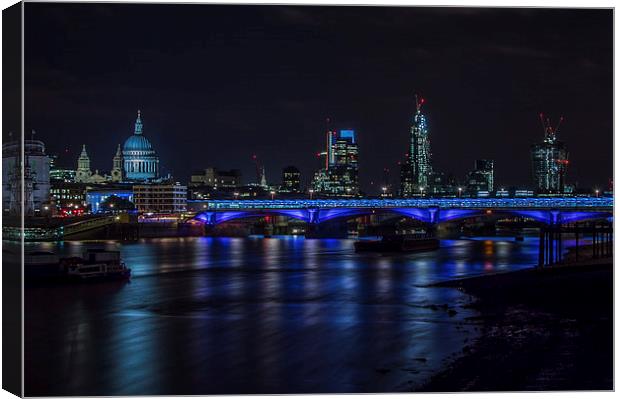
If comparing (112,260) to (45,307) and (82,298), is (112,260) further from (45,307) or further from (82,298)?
(45,307)

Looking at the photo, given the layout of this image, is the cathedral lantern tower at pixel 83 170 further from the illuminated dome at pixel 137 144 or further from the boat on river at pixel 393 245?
the boat on river at pixel 393 245

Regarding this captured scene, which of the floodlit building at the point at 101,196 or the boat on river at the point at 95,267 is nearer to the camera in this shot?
the boat on river at the point at 95,267

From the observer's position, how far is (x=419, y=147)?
327ft

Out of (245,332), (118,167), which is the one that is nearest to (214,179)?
(118,167)

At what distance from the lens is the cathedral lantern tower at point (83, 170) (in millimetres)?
113688

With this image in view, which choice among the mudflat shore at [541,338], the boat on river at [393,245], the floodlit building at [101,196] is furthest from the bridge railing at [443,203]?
the mudflat shore at [541,338]

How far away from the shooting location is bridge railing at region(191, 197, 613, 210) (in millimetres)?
54531

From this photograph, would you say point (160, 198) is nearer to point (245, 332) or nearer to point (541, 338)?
point (245, 332)

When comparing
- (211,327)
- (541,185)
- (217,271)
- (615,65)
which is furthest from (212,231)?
(615,65)

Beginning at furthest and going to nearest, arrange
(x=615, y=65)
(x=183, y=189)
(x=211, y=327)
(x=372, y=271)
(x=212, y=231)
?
1. (x=183, y=189)
2. (x=212, y=231)
3. (x=372, y=271)
4. (x=211, y=327)
5. (x=615, y=65)

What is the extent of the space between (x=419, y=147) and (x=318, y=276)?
6864cm

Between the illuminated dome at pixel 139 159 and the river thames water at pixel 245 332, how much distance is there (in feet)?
298

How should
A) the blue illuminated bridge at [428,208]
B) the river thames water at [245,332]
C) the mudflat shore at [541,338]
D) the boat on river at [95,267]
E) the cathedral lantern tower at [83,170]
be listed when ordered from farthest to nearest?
the cathedral lantern tower at [83,170] → the blue illuminated bridge at [428,208] → the boat on river at [95,267] → the river thames water at [245,332] → the mudflat shore at [541,338]

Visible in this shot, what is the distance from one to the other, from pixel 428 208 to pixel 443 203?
4.87 ft
